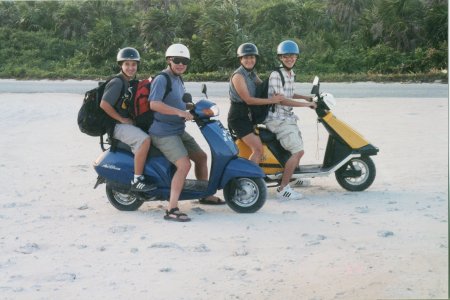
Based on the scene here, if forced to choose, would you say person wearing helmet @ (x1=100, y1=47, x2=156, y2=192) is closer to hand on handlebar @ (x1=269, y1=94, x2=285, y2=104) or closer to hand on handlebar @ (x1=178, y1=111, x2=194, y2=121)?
hand on handlebar @ (x1=178, y1=111, x2=194, y2=121)

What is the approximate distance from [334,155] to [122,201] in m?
2.26

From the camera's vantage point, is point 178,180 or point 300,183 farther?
point 300,183

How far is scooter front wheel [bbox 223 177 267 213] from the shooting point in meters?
7.72

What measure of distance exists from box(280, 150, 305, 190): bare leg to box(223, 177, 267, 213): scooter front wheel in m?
0.78

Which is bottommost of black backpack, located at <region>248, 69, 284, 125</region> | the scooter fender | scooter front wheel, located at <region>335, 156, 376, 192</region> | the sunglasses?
scooter front wheel, located at <region>335, 156, 376, 192</region>

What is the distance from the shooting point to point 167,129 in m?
7.66

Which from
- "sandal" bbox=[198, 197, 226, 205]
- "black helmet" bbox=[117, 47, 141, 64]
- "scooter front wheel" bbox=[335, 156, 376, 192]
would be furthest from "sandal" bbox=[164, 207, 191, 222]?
"scooter front wheel" bbox=[335, 156, 376, 192]

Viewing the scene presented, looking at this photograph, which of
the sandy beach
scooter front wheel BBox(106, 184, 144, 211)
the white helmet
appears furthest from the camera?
scooter front wheel BBox(106, 184, 144, 211)

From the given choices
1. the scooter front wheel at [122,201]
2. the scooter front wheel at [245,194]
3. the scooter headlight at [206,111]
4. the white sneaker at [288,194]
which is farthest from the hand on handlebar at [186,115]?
the white sneaker at [288,194]

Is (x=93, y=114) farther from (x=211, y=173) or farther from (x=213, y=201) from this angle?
(x=213, y=201)

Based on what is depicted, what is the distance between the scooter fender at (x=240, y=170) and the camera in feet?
25.2

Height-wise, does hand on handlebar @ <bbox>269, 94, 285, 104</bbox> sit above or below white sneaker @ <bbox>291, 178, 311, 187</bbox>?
above

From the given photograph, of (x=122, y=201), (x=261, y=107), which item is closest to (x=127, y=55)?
(x=122, y=201)

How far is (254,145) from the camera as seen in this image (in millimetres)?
8430
